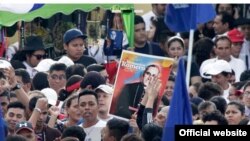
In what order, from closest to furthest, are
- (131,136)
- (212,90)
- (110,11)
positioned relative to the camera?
(131,136), (212,90), (110,11)

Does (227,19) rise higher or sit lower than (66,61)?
higher

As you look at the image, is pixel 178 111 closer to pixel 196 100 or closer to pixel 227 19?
pixel 196 100

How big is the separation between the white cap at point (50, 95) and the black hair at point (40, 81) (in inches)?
23.6

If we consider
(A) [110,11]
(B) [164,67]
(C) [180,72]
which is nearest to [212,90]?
(B) [164,67]

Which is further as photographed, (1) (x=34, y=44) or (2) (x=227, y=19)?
(2) (x=227, y=19)

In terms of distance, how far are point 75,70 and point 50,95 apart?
88 centimetres

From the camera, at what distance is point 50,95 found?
1659 cm

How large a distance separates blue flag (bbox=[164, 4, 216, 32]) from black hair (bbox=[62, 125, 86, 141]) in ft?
8.12

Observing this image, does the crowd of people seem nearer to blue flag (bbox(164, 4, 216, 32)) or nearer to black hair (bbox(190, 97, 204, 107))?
black hair (bbox(190, 97, 204, 107))

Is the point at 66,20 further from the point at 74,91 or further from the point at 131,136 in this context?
the point at 131,136

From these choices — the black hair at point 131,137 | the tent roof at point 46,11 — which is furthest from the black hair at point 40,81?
the black hair at point 131,137

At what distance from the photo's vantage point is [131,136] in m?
14.0

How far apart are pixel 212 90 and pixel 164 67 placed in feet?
2.53

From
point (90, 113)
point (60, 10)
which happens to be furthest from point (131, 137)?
point (60, 10)
